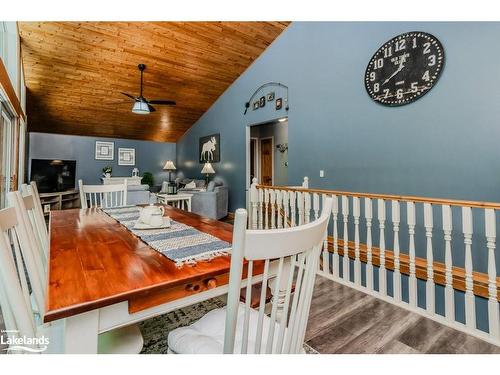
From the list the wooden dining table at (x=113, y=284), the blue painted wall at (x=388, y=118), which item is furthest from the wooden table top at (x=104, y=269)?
the blue painted wall at (x=388, y=118)

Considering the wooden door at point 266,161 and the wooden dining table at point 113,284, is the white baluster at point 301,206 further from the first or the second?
the wooden door at point 266,161

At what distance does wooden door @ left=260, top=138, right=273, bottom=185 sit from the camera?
7598 millimetres

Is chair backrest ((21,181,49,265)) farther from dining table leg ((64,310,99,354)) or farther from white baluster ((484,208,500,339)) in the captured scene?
white baluster ((484,208,500,339))

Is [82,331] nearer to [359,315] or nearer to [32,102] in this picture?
[359,315]

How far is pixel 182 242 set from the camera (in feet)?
3.88

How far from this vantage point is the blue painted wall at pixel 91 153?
22.3 ft

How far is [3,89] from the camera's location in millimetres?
2621

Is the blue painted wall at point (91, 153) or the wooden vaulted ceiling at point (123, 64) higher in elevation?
the wooden vaulted ceiling at point (123, 64)

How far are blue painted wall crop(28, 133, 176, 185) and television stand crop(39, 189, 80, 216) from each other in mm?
908

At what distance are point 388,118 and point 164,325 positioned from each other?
3337mm

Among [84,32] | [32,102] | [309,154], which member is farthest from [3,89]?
[309,154]

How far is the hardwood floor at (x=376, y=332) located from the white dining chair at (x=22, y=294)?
1.16m

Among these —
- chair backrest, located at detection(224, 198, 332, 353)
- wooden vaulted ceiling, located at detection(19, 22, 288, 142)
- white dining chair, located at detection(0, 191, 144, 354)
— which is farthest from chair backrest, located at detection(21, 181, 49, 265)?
wooden vaulted ceiling, located at detection(19, 22, 288, 142)
